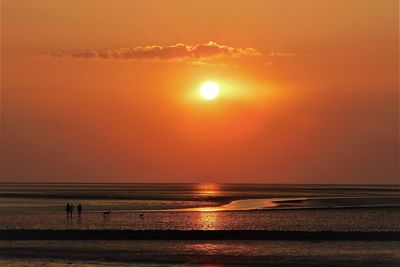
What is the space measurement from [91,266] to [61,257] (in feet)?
13.8

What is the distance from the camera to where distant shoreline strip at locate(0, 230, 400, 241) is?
48.2 m

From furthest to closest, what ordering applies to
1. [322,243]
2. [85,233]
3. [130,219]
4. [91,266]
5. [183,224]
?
[130,219] < [183,224] < [85,233] < [322,243] < [91,266]

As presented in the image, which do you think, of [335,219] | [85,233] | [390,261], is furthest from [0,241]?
[335,219]

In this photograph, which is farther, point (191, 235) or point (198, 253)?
point (191, 235)

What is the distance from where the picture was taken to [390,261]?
3762 centimetres

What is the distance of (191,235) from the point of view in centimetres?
4934

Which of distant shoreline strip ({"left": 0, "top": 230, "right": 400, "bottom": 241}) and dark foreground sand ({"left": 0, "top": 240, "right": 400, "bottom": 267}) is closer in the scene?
dark foreground sand ({"left": 0, "top": 240, "right": 400, "bottom": 267})

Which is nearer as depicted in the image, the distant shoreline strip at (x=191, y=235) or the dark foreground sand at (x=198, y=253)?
the dark foreground sand at (x=198, y=253)

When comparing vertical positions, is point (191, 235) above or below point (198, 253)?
above

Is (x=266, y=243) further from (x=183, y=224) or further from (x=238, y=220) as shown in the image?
(x=238, y=220)

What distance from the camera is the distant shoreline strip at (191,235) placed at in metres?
48.2

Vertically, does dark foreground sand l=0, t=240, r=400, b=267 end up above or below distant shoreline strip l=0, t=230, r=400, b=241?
below

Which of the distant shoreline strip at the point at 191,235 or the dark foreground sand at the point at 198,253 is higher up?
the distant shoreline strip at the point at 191,235

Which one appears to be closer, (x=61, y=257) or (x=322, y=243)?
(x=61, y=257)
